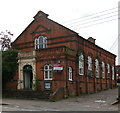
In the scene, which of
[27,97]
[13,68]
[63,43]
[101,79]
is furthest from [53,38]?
[101,79]

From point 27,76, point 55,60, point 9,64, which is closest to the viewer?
point 55,60

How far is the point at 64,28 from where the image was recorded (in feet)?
89.6

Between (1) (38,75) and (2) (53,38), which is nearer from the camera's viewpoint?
(1) (38,75)

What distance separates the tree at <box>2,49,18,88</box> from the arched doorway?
5.67 ft

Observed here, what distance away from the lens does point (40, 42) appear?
2981 centimetres

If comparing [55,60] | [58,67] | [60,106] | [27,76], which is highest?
[55,60]

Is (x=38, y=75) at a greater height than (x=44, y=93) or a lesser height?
greater

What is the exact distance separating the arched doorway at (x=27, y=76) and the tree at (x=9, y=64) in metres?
1.73

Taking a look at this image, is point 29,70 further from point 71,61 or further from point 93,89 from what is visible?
point 93,89

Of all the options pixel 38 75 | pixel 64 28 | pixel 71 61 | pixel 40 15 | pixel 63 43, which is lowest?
pixel 38 75

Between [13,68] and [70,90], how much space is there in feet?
24.3

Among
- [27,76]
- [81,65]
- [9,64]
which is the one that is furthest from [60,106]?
[81,65]

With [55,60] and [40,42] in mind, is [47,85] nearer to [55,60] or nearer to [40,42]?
[55,60]

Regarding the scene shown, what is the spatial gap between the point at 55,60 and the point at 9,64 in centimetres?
556
